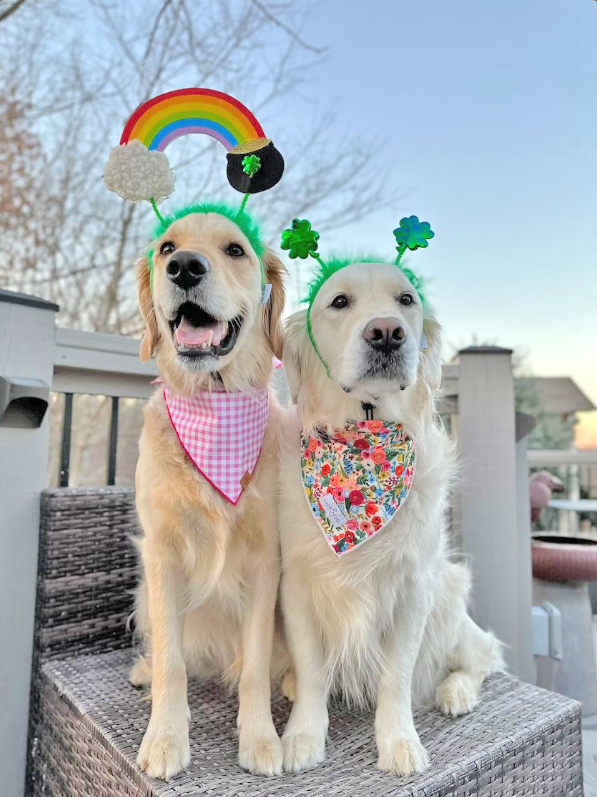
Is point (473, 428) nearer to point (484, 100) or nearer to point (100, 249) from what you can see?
point (484, 100)

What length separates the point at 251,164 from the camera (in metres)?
1.14

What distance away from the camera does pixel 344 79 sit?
339cm

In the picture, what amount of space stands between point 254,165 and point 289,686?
1182 mm

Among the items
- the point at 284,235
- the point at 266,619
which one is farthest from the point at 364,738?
the point at 284,235

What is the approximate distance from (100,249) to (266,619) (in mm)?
3263

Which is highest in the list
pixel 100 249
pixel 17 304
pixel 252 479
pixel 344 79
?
pixel 344 79

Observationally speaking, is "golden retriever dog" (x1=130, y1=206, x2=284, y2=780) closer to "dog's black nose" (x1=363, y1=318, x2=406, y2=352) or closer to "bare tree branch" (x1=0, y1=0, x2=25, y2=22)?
"dog's black nose" (x1=363, y1=318, x2=406, y2=352)

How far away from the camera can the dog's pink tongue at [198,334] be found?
1.08 meters

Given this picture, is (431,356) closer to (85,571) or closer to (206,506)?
(206,506)

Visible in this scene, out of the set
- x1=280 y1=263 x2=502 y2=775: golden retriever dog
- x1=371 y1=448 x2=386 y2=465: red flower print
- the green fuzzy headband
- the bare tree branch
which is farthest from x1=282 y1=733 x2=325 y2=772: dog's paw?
the bare tree branch

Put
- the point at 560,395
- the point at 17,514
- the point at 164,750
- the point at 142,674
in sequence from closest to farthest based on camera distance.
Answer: the point at 164,750 < the point at 142,674 < the point at 17,514 < the point at 560,395

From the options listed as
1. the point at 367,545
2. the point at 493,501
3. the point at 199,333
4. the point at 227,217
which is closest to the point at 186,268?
the point at 199,333

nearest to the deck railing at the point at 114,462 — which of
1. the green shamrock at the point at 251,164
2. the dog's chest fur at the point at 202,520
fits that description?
the dog's chest fur at the point at 202,520

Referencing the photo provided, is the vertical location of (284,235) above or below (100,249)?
below
